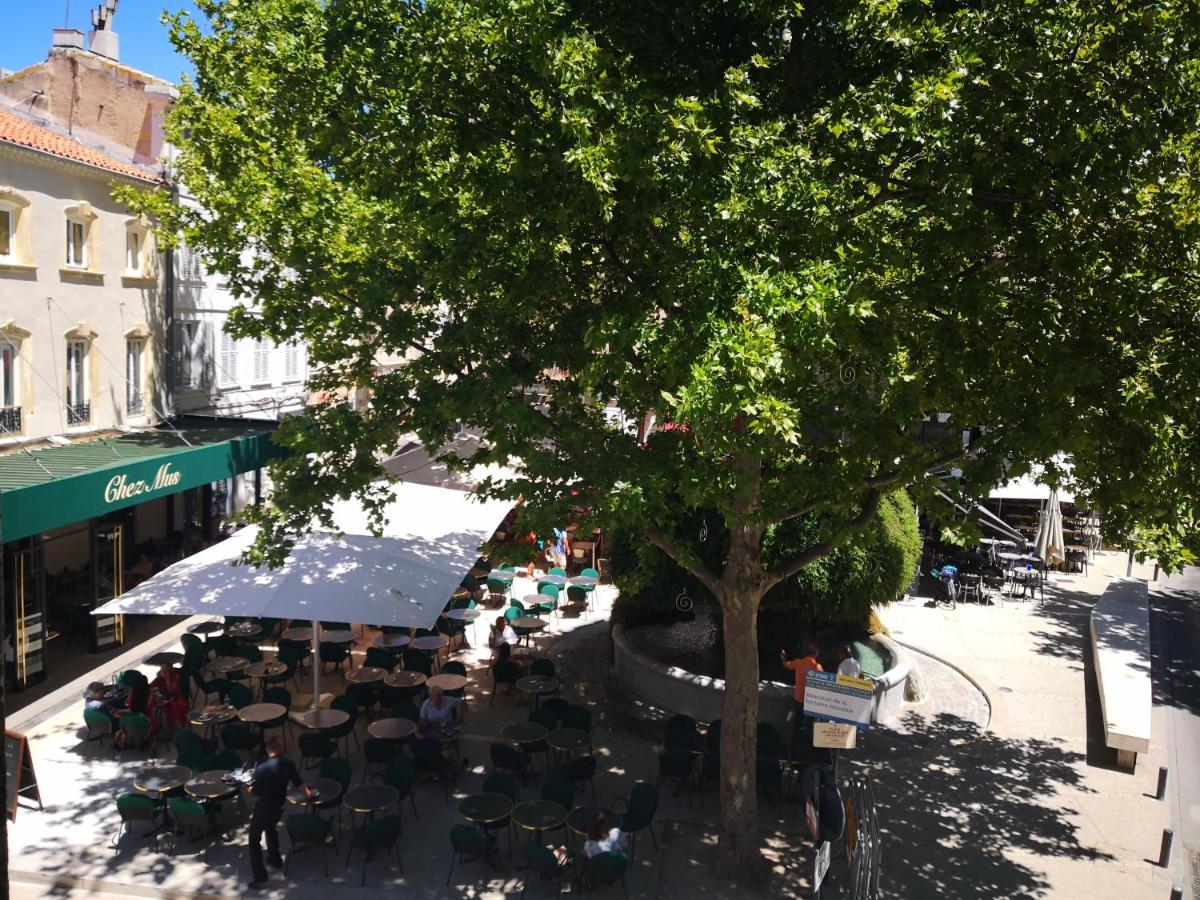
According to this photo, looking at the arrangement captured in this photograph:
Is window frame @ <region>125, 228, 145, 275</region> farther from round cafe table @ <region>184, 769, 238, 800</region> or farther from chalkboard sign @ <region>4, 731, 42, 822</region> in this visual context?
round cafe table @ <region>184, 769, 238, 800</region>

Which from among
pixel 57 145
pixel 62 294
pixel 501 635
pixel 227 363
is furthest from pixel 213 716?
pixel 227 363

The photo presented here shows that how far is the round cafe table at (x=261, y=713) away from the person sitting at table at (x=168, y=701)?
897 millimetres

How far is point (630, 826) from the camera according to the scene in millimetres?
11570

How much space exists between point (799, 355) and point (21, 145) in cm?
1447

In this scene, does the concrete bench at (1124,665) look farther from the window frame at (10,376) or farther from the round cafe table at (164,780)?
the window frame at (10,376)

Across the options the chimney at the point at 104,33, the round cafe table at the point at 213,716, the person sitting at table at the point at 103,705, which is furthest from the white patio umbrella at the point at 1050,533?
the chimney at the point at 104,33

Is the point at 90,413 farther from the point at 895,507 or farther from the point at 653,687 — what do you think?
the point at 895,507

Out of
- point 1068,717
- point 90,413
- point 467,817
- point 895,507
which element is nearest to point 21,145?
point 90,413

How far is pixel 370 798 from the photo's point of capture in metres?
11.7

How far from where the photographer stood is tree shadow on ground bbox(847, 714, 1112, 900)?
11.8 m

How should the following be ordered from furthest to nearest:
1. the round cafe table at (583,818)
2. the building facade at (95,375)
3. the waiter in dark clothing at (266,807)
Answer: the building facade at (95,375)
the round cafe table at (583,818)
the waiter in dark clothing at (266,807)

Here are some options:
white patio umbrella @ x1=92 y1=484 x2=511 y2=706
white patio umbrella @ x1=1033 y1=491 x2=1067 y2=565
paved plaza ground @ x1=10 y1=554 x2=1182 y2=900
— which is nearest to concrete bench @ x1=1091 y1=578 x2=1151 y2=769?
paved plaza ground @ x1=10 y1=554 x2=1182 y2=900

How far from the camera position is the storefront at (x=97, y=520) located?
Result: 15086 mm

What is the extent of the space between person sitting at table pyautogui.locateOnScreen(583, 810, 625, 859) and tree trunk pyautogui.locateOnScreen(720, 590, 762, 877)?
4.79 ft
